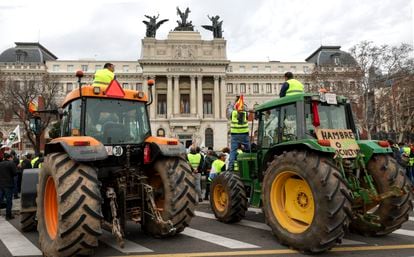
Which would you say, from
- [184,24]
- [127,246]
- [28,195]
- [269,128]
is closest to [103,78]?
[127,246]

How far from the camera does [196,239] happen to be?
598cm

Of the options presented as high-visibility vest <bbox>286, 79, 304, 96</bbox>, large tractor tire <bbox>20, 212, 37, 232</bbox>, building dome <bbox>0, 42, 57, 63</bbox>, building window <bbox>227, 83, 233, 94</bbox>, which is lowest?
large tractor tire <bbox>20, 212, 37, 232</bbox>

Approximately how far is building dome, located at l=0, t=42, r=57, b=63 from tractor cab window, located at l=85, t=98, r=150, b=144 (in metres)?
73.8

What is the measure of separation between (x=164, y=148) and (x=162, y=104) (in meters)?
57.4

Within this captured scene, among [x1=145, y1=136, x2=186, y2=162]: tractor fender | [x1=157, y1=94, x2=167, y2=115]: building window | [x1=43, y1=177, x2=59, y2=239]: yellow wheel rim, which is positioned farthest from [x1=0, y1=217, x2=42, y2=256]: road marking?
[x1=157, y1=94, x2=167, y2=115]: building window

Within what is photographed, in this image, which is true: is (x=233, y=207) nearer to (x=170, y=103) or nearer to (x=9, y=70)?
(x=170, y=103)

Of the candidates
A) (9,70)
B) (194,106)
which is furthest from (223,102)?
(9,70)

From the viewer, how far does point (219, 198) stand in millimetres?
7934

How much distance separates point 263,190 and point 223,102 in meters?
56.9

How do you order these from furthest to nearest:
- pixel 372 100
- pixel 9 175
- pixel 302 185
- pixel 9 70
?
pixel 9 70
pixel 372 100
pixel 9 175
pixel 302 185

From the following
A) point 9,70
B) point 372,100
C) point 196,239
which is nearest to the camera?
point 196,239

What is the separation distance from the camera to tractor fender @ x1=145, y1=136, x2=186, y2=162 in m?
5.65

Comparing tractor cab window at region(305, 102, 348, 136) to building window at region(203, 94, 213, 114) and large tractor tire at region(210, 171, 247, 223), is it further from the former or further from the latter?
building window at region(203, 94, 213, 114)

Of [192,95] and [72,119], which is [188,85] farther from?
[72,119]
